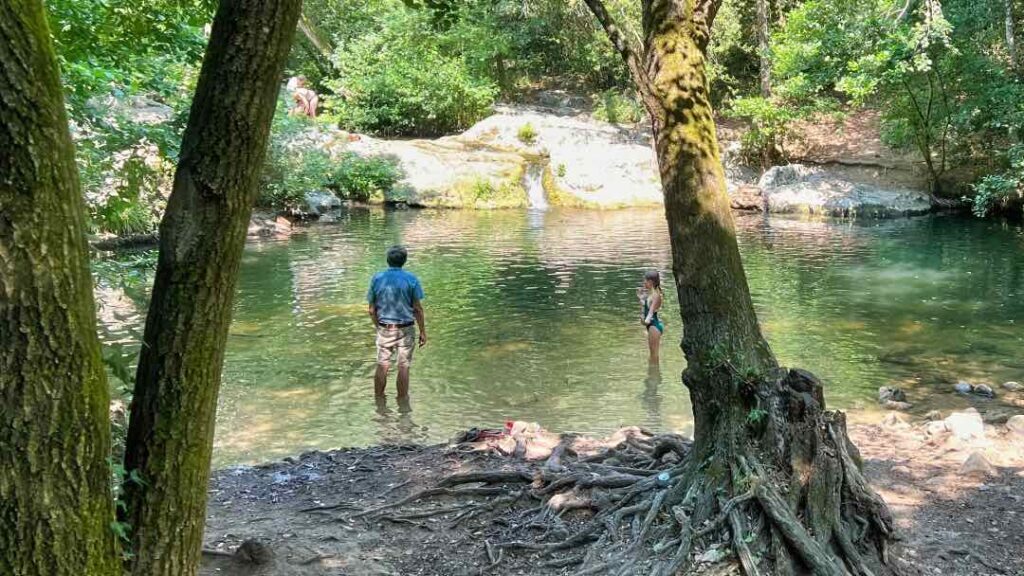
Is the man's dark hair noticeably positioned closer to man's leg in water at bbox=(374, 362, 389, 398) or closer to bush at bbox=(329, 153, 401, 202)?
man's leg in water at bbox=(374, 362, 389, 398)

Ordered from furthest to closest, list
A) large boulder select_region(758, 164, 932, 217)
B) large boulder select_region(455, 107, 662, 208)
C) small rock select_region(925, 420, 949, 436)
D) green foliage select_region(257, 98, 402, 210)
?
large boulder select_region(455, 107, 662, 208), large boulder select_region(758, 164, 932, 217), green foliage select_region(257, 98, 402, 210), small rock select_region(925, 420, 949, 436)

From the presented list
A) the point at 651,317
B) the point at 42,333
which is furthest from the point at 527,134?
the point at 42,333

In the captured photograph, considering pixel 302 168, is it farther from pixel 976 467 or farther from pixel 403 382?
pixel 976 467

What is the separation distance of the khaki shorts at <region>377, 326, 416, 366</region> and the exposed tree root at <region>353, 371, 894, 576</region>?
4.85 m

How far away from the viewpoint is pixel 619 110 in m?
38.9

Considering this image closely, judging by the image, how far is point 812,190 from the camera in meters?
30.7

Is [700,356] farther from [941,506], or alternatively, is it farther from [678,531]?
[941,506]

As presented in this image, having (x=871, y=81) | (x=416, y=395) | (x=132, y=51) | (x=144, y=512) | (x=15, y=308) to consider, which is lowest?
(x=416, y=395)

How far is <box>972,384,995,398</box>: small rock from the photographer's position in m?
10.7

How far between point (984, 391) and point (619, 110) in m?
29.7

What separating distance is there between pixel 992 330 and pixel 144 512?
47.4 feet

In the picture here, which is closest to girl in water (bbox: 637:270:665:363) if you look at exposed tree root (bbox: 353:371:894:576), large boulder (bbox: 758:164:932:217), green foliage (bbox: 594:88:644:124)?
exposed tree root (bbox: 353:371:894:576)

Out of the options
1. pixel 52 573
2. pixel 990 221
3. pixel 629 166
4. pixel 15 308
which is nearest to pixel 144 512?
pixel 52 573

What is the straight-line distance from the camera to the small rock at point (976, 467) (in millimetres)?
6598
